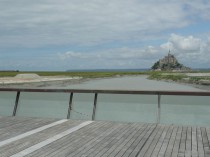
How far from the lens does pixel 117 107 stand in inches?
401

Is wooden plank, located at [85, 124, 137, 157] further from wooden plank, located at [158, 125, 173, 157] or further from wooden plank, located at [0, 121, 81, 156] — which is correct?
wooden plank, located at [0, 121, 81, 156]

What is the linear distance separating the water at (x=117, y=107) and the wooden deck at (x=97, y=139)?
0.36 metres

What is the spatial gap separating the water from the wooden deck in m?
0.36

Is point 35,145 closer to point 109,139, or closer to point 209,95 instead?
point 109,139

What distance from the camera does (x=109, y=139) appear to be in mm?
7918

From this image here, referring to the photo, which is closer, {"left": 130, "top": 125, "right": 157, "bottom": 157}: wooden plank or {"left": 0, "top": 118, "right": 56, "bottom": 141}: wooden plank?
{"left": 130, "top": 125, "right": 157, "bottom": 157}: wooden plank

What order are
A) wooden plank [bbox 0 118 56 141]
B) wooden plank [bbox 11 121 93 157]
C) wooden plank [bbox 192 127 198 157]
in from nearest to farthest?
wooden plank [bbox 192 127 198 157], wooden plank [bbox 11 121 93 157], wooden plank [bbox 0 118 56 141]

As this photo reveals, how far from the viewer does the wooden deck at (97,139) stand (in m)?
6.77

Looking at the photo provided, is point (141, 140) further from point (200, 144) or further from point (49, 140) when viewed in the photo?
point (49, 140)

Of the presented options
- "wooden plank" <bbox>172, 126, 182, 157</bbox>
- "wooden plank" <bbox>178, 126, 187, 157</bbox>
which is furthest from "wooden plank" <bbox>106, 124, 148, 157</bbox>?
"wooden plank" <bbox>178, 126, 187, 157</bbox>

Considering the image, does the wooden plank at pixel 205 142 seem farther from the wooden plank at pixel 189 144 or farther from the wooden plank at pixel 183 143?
the wooden plank at pixel 183 143

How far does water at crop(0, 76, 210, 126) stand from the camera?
962cm

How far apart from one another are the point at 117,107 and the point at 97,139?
92.6 inches

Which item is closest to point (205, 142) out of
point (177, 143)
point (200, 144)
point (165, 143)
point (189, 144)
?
point (200, 144)
